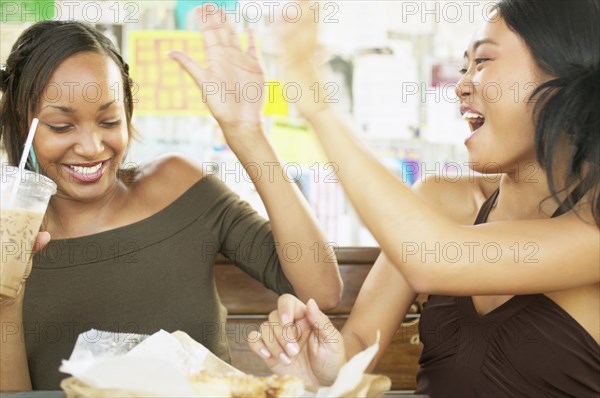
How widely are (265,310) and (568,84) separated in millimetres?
1124

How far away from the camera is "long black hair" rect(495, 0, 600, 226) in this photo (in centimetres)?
121

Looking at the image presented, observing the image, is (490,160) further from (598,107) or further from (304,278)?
(304,278)

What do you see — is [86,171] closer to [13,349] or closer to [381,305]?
[13,349]

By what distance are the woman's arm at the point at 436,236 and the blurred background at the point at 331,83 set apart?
1.80 meters

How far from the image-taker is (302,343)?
1156mm

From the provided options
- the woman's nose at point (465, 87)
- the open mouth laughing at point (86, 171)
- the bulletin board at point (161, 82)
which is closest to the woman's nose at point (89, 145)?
the open mouth laughing at point (86, 171)

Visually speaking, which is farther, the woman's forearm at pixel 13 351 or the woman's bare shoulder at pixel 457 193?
the woman's bare shoulder at pixel 457 193

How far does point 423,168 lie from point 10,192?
2143mm

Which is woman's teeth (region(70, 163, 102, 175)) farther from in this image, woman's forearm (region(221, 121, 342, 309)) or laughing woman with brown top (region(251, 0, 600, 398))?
laughing woman with brown top (region(251, 0, 600, 398))

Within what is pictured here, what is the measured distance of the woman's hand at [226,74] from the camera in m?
1.33

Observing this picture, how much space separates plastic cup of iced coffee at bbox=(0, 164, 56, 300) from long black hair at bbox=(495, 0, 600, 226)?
30.6 inches

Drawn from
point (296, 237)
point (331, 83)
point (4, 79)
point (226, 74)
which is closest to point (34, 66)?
point (4, 79)

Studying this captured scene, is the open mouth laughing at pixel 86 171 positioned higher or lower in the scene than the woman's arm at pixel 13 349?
higher

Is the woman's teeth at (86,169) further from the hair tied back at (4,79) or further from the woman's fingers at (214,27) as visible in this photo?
the woman's fingers at (214,27)
